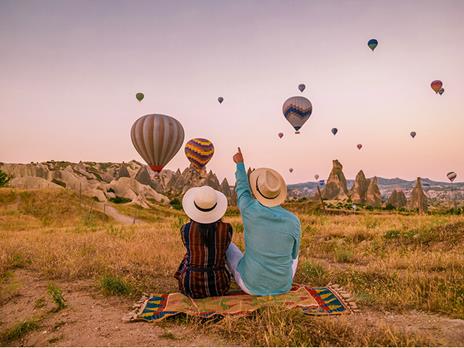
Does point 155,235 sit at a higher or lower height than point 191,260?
lower

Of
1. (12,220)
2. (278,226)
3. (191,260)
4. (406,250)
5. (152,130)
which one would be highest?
(152,130)

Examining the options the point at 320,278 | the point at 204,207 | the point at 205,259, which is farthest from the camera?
the point at 320,278

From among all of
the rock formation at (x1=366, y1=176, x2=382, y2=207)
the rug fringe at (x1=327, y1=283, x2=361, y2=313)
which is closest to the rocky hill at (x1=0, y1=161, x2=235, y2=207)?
the rug fringe at (x1=327, y1=283, x2=361, y2=313)

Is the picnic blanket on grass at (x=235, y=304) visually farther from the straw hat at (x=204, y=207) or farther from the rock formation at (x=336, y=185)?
the rock formation at (x=336, y=185)

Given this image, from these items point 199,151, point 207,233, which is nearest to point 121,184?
point 199,151

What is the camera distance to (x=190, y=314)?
471 cm

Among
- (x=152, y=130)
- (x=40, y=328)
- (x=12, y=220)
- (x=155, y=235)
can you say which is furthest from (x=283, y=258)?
(x=12, y=220)

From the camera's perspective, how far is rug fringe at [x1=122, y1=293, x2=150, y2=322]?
479cm

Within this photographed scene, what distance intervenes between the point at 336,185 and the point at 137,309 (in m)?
110

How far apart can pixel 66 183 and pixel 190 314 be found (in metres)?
81.1

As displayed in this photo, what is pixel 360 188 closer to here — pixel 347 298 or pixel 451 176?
pixel 451 176

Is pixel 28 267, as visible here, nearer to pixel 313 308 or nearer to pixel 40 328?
pixel 40 328

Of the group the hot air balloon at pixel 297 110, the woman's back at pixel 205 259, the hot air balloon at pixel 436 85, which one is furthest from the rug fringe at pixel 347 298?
the hot air balloon at pixel 436 85

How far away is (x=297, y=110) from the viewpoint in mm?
21859
